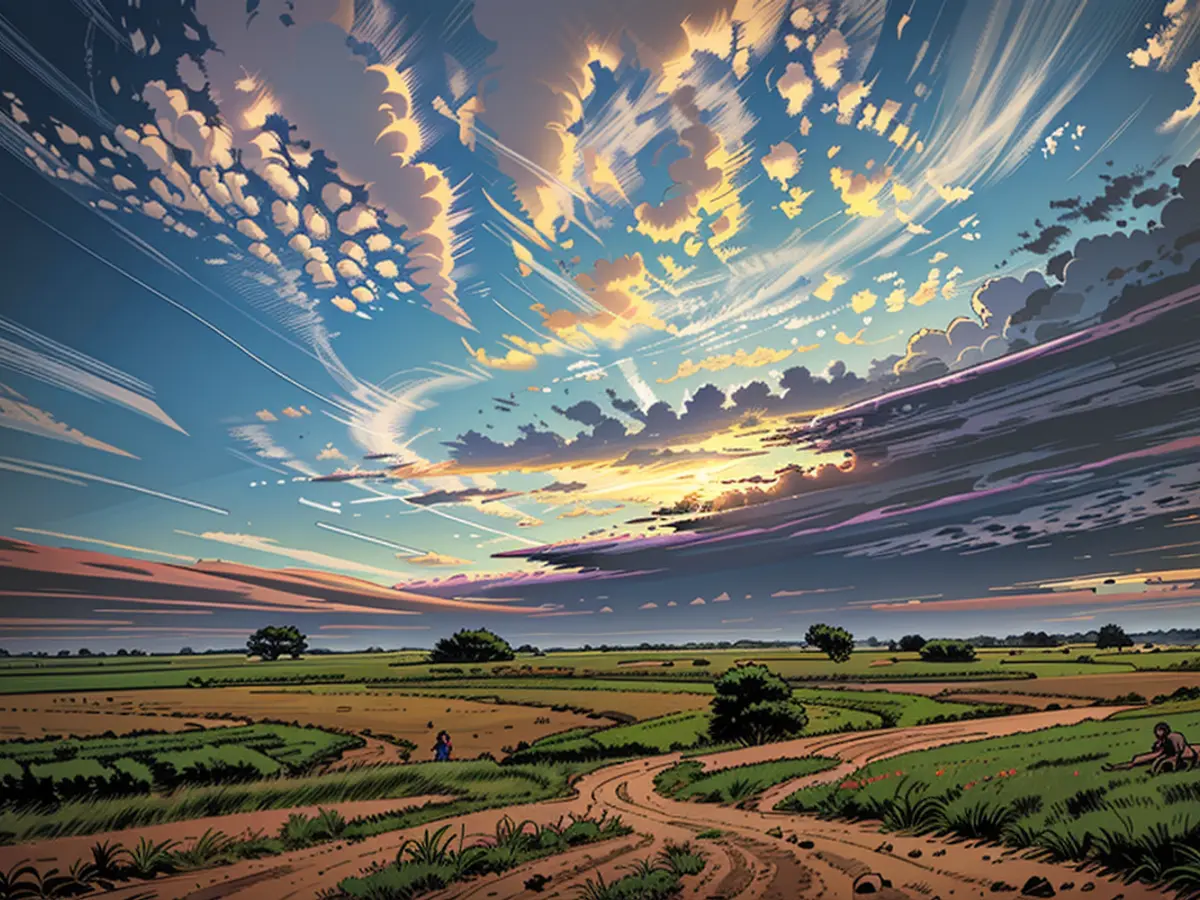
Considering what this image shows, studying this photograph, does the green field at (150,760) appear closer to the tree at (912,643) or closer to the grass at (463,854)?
the grass at (463,854)

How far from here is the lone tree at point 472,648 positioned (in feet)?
31.3

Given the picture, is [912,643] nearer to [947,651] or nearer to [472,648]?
[947,651]

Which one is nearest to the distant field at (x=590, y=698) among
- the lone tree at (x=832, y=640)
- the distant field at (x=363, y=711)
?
the distant field at (x=363, y=711)

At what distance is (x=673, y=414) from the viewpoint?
9.82m

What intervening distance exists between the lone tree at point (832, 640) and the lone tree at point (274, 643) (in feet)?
23.0

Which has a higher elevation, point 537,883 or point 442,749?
point 442,749

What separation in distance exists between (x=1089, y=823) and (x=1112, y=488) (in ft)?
17.8

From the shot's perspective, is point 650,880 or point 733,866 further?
point 733,866

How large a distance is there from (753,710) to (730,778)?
1.68m

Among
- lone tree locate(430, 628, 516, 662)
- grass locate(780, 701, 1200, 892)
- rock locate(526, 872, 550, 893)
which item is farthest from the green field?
grass locate(780, 701, 1200, 892)

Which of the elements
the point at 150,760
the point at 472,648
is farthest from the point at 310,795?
the point at 472,648

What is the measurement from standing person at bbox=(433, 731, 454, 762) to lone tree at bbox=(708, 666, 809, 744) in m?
3.59

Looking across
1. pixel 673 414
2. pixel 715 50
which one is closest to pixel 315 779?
pixel 673 414

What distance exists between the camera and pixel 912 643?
955 cm
